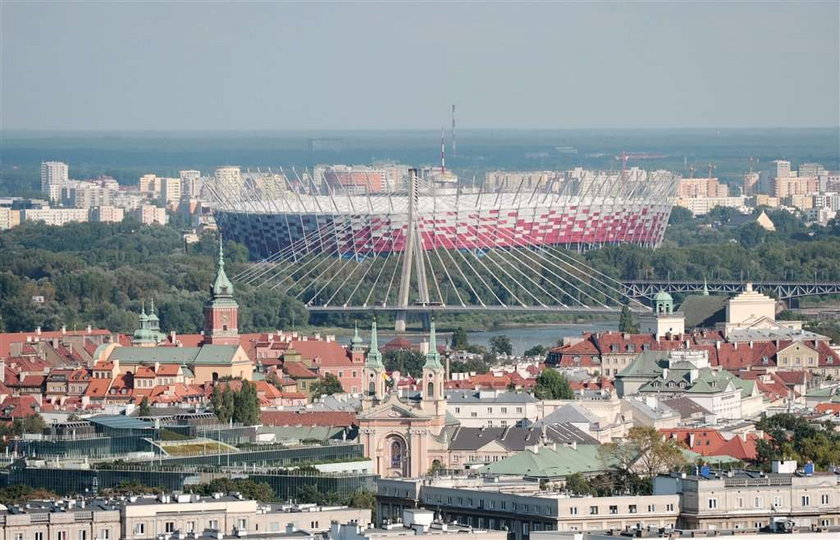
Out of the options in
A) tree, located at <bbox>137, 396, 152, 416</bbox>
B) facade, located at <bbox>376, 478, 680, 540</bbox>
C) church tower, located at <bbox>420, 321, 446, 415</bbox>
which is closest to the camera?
facade, located at <bbox>376, 478, 680, 540</bbox>

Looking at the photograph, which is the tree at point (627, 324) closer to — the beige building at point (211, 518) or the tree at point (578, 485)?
the tree at point (578, 485)

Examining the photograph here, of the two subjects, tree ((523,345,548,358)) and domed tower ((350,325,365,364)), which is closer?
domed tower ((350,325,365,364))

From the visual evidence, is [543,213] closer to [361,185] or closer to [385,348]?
[361,185]

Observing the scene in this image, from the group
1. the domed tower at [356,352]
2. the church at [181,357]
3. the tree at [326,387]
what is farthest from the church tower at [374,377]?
the domed tower at [356,352]

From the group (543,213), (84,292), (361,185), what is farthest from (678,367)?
(361,185)

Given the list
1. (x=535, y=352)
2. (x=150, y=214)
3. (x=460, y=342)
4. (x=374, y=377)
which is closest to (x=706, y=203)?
(x=150, y=214)

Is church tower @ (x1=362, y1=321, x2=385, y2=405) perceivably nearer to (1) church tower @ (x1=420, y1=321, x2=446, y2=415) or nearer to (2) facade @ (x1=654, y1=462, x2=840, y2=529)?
(1) church tower @ (x1=420, y1=321, x2=446, y2=415)

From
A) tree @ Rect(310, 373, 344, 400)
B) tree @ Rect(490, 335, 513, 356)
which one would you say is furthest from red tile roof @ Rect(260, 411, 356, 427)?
tree @ Rect(490, 335, 513, 356)
